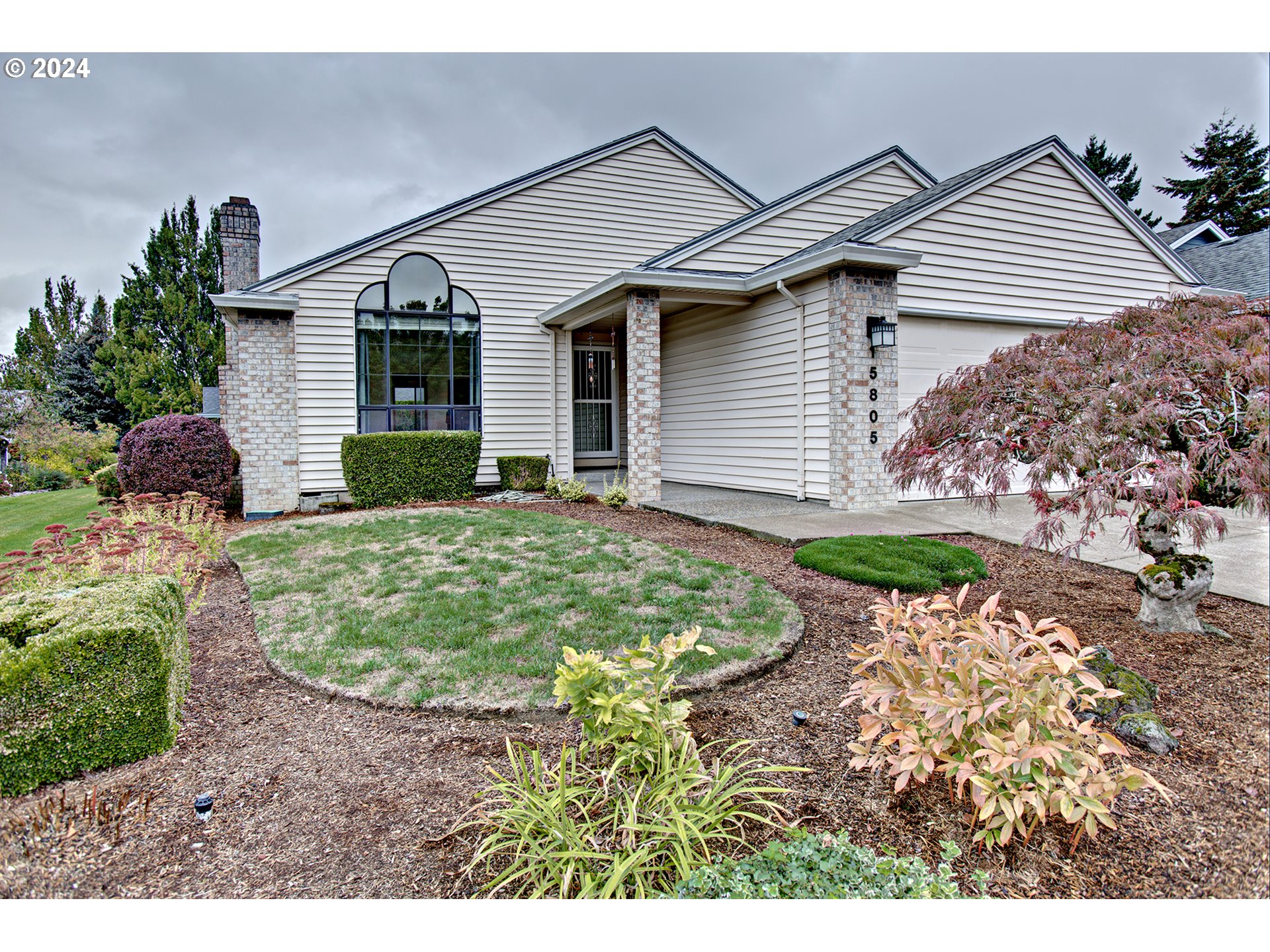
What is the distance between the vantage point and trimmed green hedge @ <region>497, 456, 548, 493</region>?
9.81 meters

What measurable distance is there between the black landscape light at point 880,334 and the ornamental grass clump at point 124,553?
673cm

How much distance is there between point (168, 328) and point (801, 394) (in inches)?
758

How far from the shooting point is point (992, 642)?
2104 mm

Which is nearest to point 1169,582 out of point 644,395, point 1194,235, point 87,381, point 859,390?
point 859,390

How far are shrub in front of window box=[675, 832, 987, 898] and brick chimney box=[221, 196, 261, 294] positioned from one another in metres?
11.0

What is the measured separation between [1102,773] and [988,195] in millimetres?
8336

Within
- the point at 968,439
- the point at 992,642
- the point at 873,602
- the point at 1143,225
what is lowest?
the point at 873,602

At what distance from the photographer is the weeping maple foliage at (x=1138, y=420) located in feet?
9.11

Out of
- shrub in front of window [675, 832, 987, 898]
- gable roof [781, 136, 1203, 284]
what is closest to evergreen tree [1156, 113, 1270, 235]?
gable roof [781, 136, 1203, 284]

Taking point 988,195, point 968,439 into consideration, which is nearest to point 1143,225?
point 988,195

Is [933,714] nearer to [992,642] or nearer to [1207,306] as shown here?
[992,642]

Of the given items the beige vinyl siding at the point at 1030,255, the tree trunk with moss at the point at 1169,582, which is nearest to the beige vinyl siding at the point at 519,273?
the beige vinyl siding at the point at 1030,255

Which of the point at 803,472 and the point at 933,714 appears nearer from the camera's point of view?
the point at 933,714

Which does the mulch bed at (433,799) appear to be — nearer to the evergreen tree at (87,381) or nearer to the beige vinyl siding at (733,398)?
the beige vinyl siding at (733,398)
